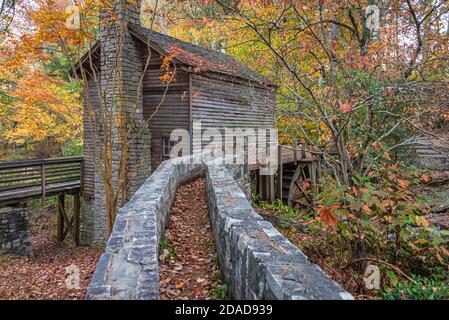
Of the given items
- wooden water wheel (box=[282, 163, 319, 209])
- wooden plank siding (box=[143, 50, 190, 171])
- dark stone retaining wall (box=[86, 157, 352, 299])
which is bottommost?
wooden water wheel (box=[282, 163, 319, 209])

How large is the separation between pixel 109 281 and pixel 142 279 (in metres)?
0.25

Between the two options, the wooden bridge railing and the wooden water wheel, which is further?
the wooden water wheel

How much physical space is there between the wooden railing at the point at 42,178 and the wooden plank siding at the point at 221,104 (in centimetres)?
630

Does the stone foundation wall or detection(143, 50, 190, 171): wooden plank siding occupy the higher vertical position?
detection(143, 50, 190, 171): wooden plank siding

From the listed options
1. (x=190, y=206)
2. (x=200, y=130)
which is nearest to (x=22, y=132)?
(x=200, y=130)

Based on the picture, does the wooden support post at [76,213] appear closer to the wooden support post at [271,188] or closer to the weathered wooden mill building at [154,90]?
the weathered wooden mill building at [154,90]

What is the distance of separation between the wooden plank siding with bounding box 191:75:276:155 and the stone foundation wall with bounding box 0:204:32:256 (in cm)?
719

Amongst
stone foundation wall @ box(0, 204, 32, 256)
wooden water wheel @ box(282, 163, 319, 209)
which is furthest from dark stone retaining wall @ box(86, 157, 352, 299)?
wooden water wheel @ box(282, 163, 319, 209)

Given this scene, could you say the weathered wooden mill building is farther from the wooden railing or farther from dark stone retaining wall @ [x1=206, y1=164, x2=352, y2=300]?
dark stone retaining wall @ [x1=206, y1=164, x2=352, y2=300]

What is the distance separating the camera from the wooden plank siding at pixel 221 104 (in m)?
12.5

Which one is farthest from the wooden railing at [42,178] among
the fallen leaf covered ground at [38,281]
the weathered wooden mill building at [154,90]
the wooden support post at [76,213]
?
the fallen leaf covered ground at [38,281]

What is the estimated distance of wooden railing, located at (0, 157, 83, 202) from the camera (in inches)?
470

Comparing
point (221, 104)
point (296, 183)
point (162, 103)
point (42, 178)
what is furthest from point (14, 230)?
point (296, 183)
